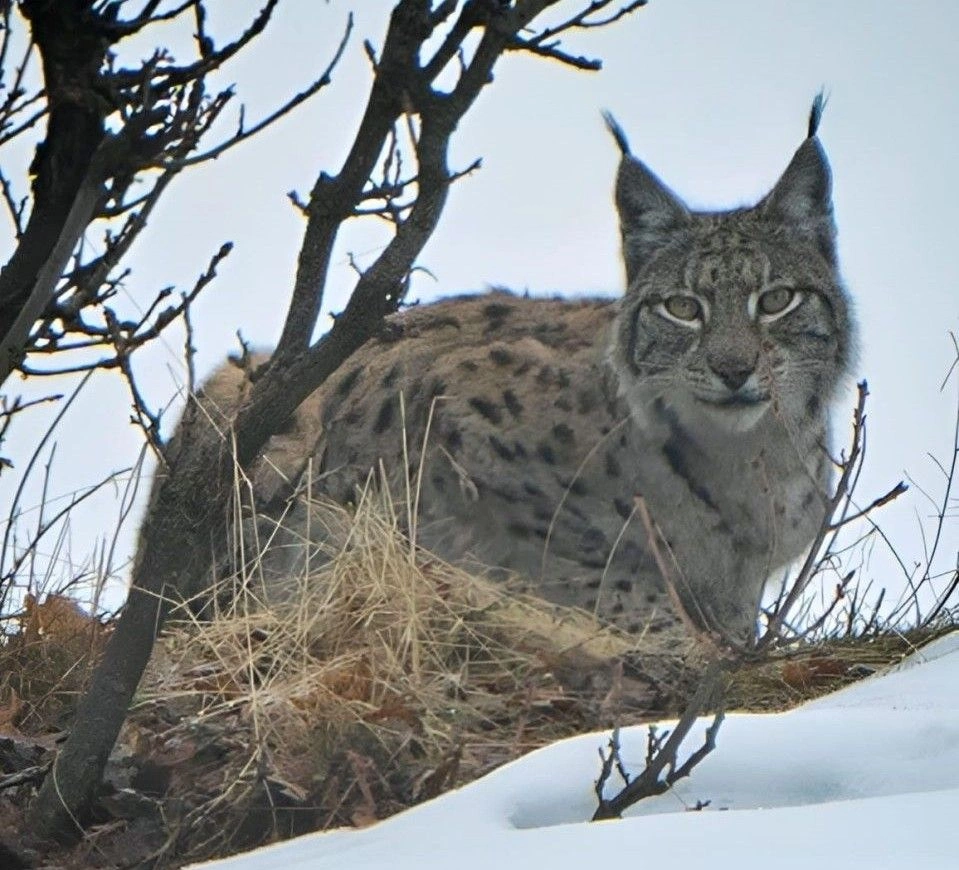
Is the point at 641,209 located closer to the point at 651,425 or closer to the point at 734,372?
the point at 651,425

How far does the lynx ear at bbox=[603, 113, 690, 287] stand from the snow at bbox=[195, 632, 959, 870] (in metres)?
3.35

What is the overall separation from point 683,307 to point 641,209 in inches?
24.2

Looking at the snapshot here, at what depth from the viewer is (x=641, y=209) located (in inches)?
308

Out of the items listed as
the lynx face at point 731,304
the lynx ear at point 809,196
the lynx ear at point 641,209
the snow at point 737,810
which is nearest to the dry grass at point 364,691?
the snow at point 737,810

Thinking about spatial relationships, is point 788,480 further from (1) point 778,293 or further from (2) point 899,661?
(2) point 899,661

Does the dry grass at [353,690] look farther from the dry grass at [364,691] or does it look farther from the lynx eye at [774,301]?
the lynx eye at [774,301]

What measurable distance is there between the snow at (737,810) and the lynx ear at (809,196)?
126 inches

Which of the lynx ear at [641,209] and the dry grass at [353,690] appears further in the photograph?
the lynx ear at [641,209]

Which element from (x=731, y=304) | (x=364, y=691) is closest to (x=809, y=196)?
(x=731, y=304)

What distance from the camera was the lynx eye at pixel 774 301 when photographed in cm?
729

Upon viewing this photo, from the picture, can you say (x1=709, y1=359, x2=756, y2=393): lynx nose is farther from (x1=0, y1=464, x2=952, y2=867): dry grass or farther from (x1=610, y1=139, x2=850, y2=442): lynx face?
(x1=0, y1=464, x2=952, y2=867): dry grass

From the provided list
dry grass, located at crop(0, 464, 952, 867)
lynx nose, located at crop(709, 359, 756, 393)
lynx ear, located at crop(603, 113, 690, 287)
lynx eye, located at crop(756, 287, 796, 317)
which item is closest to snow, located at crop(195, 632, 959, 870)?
dry grass, located at crop(0, 464, 952, 867)

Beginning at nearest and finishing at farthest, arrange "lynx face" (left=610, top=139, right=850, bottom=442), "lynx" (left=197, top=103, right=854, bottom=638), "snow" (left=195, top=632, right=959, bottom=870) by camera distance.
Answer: "snow" (left=195, top=632, right=959, bottom=870) → "lynx face" (left=610, top=139, right=850, bottom=442) → "lynx" (left=197, top=103, right=854, bottom=638)

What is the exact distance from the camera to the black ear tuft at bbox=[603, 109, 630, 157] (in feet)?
25.5
